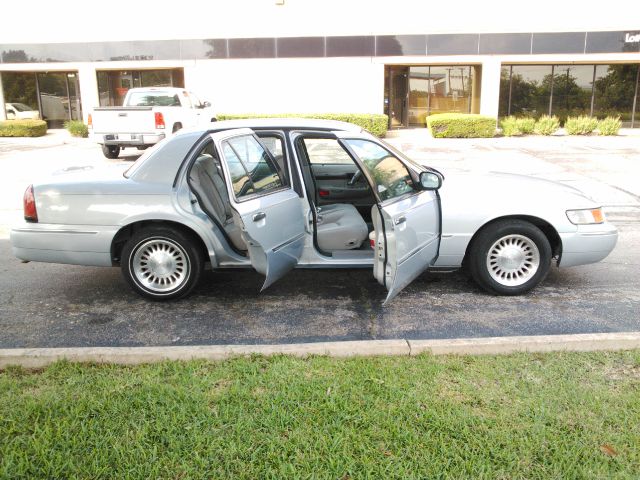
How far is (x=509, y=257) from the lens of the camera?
5.44m

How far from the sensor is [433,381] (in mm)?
3697

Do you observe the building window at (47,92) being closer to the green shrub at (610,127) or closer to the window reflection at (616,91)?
the green shrub at (610,127)

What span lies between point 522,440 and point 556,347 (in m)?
1.23

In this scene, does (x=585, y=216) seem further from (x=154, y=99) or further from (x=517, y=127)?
(x=517, y=127)

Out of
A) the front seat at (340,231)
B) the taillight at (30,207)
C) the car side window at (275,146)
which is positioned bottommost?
the front seat at (340,231)

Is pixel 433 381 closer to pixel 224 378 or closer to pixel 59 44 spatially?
pixel 224 378

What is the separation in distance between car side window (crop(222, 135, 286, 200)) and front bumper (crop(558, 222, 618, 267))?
102 inches

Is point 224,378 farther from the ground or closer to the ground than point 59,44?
closer to the ground

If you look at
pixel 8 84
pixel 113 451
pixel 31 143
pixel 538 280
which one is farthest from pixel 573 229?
pixel 8 84

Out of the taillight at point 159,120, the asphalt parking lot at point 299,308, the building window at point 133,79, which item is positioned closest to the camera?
the asphalt parking lot at point 299,308

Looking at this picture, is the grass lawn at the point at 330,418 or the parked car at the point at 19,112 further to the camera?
the parked car at the point at 19,112

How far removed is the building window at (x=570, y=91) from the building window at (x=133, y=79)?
1465 cm

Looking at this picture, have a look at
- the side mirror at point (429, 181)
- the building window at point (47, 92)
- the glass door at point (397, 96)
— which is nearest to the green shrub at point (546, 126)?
the glass door at point (397, 96)

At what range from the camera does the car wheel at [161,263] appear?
538 cm
